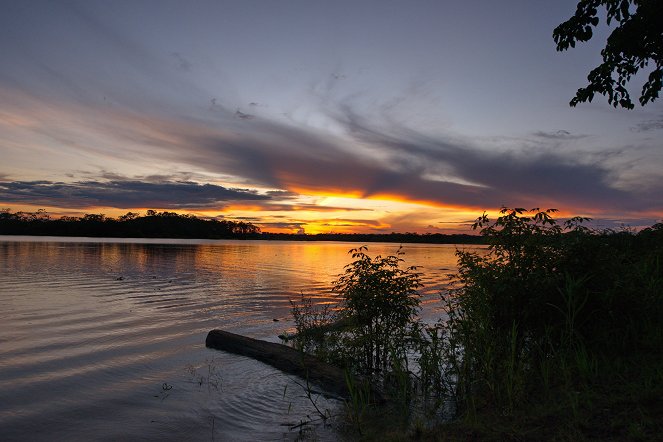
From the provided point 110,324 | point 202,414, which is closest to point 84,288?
point 110,324

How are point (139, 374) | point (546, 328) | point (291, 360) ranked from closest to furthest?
1. point (546, 328)
2. point (291, 360)
3. point (139, 374)

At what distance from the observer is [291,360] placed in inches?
411

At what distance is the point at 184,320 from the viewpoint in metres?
17.8

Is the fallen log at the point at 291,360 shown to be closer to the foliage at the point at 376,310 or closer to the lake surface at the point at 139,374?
the lake surface at the point at 139,374

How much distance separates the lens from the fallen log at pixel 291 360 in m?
8.92

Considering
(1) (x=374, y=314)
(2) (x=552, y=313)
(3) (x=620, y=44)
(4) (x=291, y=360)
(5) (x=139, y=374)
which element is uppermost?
(3) (x=620, y=44)

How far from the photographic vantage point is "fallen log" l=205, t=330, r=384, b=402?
892 cm

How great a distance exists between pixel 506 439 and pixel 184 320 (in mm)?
15039

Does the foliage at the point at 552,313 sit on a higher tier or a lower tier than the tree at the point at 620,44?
lower

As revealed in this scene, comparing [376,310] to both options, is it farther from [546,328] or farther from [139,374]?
[139,374]

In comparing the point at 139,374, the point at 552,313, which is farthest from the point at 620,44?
the point at 139,374

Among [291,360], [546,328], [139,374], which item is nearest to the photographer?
[546,328]

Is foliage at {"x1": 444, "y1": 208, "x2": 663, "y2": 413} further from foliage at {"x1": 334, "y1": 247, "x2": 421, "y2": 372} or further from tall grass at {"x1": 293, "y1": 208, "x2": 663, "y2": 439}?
foliage at {"x1": 334, "y1": 247, "x2": 421, "y2": 372}

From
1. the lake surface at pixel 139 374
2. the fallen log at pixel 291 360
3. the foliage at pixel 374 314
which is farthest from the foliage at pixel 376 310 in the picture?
the lake surface at pixel 139 374
